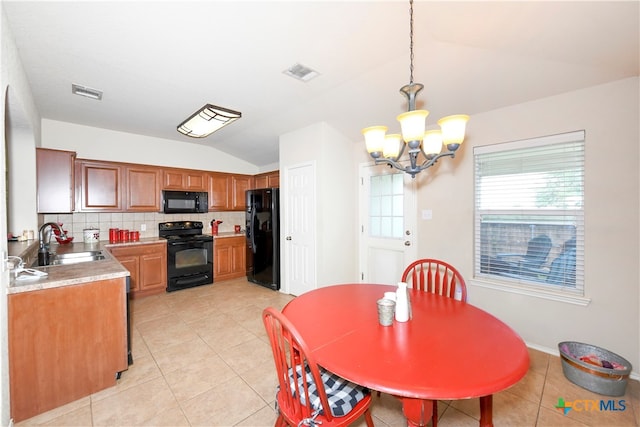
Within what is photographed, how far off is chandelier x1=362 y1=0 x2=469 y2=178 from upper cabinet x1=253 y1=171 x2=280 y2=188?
327cm

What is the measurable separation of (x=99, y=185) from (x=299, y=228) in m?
→ 2.96

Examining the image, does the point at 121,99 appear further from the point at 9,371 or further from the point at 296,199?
the point at 9,371

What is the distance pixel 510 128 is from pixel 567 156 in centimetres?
53

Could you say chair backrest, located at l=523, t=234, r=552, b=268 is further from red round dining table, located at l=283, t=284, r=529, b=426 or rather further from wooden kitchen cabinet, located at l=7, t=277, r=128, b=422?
wooden kitchen cabinet, located at l=7, t=277, r=128, b=422

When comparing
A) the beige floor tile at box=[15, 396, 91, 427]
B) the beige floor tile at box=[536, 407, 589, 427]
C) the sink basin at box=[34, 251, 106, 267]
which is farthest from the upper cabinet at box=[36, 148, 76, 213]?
the beige floor tile at box=[536, 407, 589, 427]

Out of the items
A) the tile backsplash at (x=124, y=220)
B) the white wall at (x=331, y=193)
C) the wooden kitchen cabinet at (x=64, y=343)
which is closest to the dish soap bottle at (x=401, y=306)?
the wooden kitchen cabinet at (x=64, y=343)

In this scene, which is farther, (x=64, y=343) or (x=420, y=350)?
(x=64, y=343)

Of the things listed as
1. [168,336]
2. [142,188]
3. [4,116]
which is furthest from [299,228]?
[4,116]

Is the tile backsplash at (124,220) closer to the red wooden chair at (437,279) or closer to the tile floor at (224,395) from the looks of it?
the tile floor at (224,395)

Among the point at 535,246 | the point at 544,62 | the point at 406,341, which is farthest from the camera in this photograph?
the point at 535,246

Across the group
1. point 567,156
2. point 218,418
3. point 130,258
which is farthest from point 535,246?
point 130,258

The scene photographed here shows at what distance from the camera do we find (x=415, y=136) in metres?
1.51

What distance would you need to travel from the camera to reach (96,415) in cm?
174

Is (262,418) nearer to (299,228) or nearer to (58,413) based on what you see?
(58,413)
